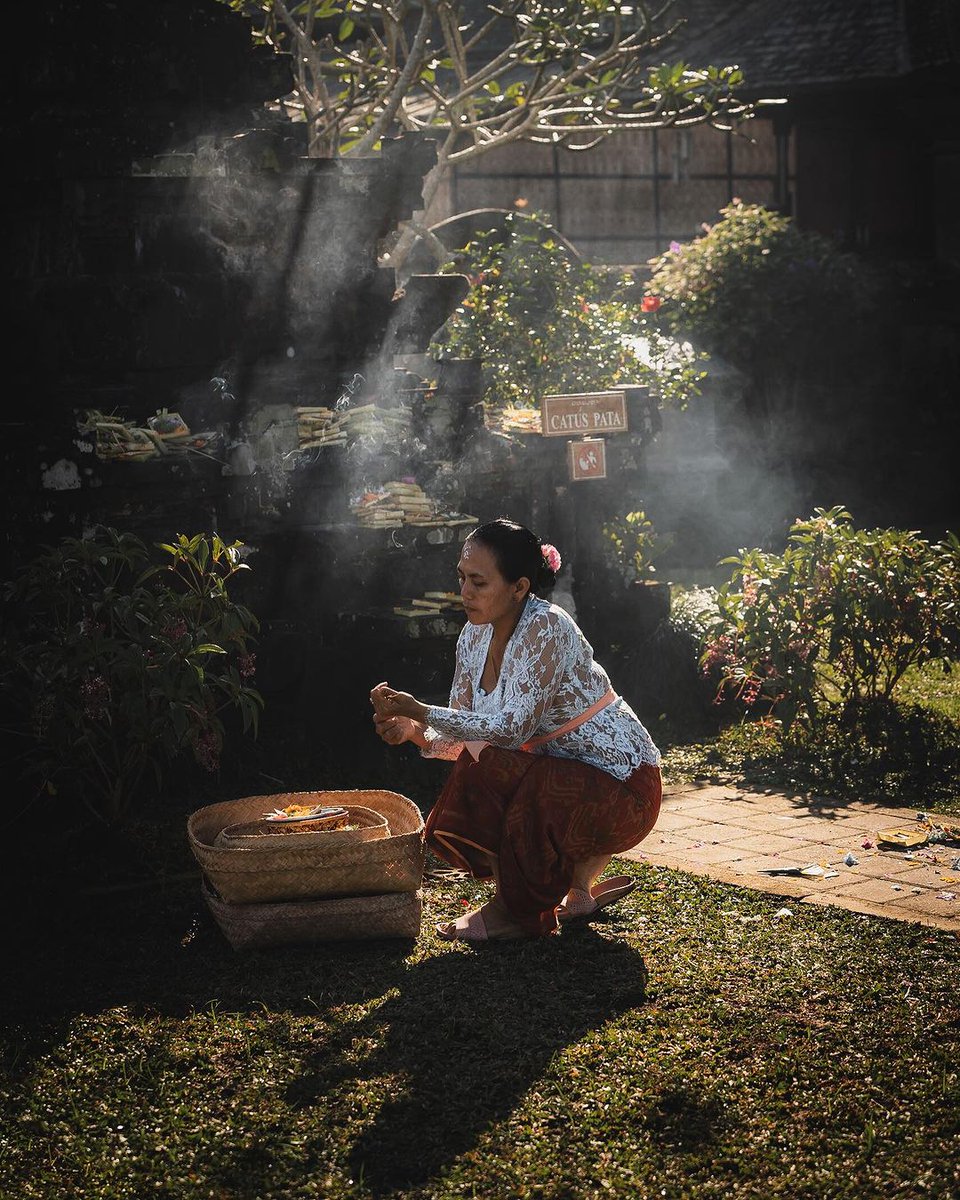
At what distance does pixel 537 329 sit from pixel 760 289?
4.38 meters

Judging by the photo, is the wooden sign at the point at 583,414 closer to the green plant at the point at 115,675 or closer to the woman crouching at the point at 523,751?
the green plant at the point at 115,675

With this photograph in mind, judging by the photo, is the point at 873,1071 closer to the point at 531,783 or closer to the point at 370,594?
the point at 531,783

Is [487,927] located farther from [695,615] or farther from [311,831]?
[695,615]

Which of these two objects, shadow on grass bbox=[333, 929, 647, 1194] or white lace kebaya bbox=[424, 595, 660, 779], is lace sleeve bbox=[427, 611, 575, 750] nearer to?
white lace kebaya bbox=[424, 595, 660, 779]

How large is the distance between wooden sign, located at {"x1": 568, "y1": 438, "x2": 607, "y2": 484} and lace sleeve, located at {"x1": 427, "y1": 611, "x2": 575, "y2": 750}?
14.7ft

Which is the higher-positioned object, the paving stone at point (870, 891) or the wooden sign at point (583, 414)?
the wooden sign at point (583, 414)

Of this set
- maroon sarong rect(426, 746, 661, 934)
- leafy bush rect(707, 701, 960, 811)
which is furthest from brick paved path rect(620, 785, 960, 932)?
maroon sarong rect(426, 746, 661, 934)

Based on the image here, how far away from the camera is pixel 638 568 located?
31.7 feet

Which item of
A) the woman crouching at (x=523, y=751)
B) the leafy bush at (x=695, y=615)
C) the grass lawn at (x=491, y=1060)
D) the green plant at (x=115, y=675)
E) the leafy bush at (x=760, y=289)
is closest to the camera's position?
the grass lawn at (x=491, y=1060)

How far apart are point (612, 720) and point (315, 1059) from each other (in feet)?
5.51

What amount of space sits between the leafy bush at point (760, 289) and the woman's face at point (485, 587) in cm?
1021

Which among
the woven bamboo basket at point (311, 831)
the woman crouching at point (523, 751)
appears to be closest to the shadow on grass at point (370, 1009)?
the woman crouching at point (523, 751)

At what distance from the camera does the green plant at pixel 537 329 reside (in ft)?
37.2

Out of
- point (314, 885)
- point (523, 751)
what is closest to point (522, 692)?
point (523, 751)
